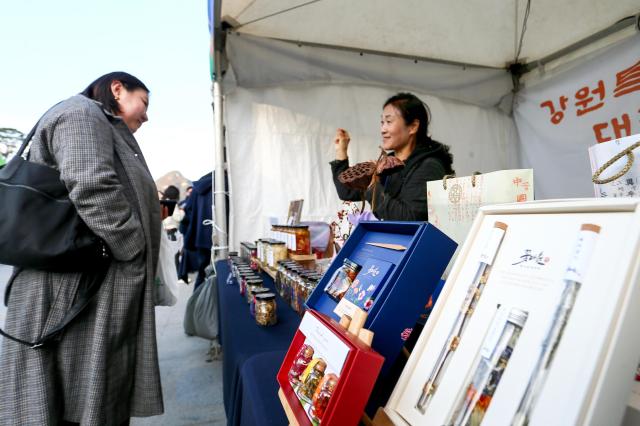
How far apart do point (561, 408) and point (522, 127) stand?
11.0 ft

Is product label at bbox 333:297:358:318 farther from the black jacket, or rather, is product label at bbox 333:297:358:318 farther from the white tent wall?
the white tent wall

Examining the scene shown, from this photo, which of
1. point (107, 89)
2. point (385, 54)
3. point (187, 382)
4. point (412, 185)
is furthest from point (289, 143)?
point (187, 382)

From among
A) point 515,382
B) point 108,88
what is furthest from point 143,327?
point 515,382

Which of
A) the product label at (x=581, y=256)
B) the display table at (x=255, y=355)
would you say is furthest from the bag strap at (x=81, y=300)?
the product label at (x=581, y=256)

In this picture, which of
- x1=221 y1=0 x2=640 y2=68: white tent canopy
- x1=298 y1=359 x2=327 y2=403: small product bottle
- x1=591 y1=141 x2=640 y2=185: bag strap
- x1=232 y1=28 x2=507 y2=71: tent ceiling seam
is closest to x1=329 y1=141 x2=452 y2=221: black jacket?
x1=591 y1=141 x2=640 y2=185: bag strap

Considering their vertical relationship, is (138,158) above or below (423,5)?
below

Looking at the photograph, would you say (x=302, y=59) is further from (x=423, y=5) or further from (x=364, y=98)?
(x=423, y=5)

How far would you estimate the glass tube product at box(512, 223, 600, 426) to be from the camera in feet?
0.81

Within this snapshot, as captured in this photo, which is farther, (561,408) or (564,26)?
(564,26)

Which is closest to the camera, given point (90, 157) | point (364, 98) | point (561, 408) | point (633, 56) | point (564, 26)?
point (561, 408)

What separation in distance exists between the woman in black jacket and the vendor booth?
0.92 ft

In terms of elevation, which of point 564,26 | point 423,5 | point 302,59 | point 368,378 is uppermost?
point 564,26

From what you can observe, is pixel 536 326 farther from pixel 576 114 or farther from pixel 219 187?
pixel 576 114

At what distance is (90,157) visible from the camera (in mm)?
828
